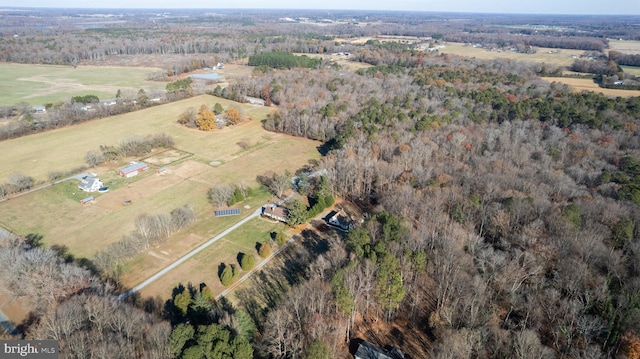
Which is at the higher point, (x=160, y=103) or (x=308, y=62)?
(x=308, y=62)

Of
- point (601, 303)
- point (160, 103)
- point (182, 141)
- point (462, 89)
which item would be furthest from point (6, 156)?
point (462, 89)

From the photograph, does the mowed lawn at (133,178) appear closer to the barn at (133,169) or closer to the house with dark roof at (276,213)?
the barn at (133,169)

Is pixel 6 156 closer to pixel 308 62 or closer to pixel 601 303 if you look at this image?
pixel 601 303

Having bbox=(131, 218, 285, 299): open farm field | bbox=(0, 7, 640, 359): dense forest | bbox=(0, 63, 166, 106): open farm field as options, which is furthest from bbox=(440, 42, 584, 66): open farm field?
bbox=(131, 218, 285, 299): open farm field

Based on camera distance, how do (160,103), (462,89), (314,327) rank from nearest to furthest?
(314,327) → (462,89) → (160,103)

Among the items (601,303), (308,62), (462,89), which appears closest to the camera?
(601,303)

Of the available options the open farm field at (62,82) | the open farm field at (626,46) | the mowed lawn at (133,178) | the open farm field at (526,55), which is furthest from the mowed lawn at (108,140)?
the open farm field at (626,46)
